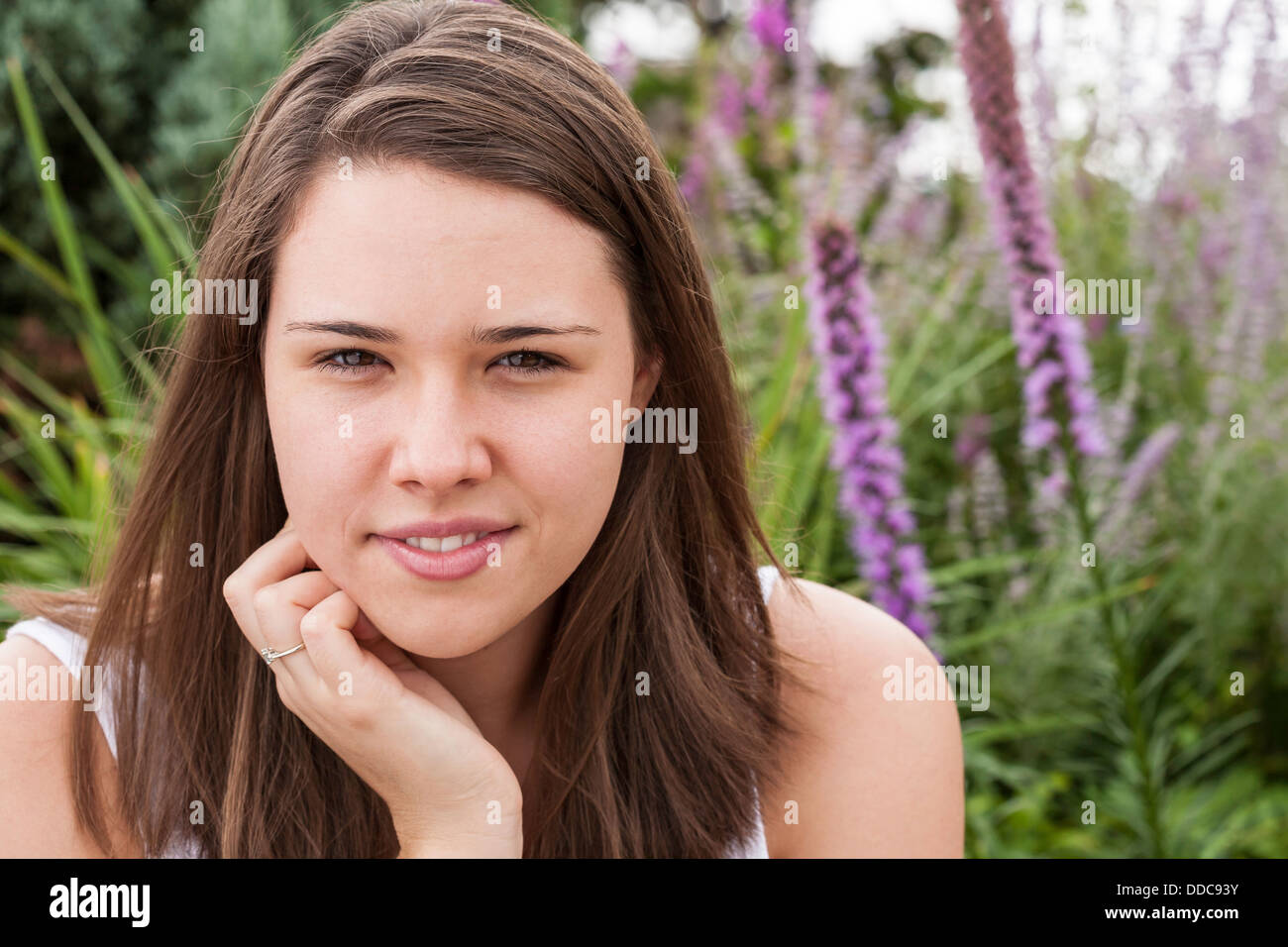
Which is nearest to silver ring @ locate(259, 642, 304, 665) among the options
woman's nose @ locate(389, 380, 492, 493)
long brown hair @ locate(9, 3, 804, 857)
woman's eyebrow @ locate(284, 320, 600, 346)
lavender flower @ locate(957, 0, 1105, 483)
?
long brown hair @ locate(9, 3, 804, 857)

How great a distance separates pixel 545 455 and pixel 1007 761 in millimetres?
2658

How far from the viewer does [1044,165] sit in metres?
3.88

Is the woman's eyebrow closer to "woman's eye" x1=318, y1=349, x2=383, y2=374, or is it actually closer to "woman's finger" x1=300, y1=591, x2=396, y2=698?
"woman's eye" x1=318, y1=349, x2=383, y2=374

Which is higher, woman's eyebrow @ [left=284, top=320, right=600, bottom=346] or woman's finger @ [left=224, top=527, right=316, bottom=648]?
woman's eyebrow @ [left=284, top=320, right=600, bottom=346]

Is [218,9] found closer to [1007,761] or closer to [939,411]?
[939,411]

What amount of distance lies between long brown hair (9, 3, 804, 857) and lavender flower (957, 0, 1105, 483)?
97 centimetres

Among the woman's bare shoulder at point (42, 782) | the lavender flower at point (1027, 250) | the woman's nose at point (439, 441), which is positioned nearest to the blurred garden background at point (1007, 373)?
the lavender flower at point (1027, 250)

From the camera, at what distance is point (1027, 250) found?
2.57 metres

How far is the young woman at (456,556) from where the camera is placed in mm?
1476

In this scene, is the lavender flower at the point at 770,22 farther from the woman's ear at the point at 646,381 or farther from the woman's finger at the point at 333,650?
the woman's finger at the point at 333,650

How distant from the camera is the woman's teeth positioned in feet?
4.93

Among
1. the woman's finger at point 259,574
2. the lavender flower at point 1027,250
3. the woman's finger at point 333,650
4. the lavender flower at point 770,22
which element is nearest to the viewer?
the woman's finger at point 333,650

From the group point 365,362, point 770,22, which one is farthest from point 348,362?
point 770,22

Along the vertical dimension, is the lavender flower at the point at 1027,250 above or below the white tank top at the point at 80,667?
above
